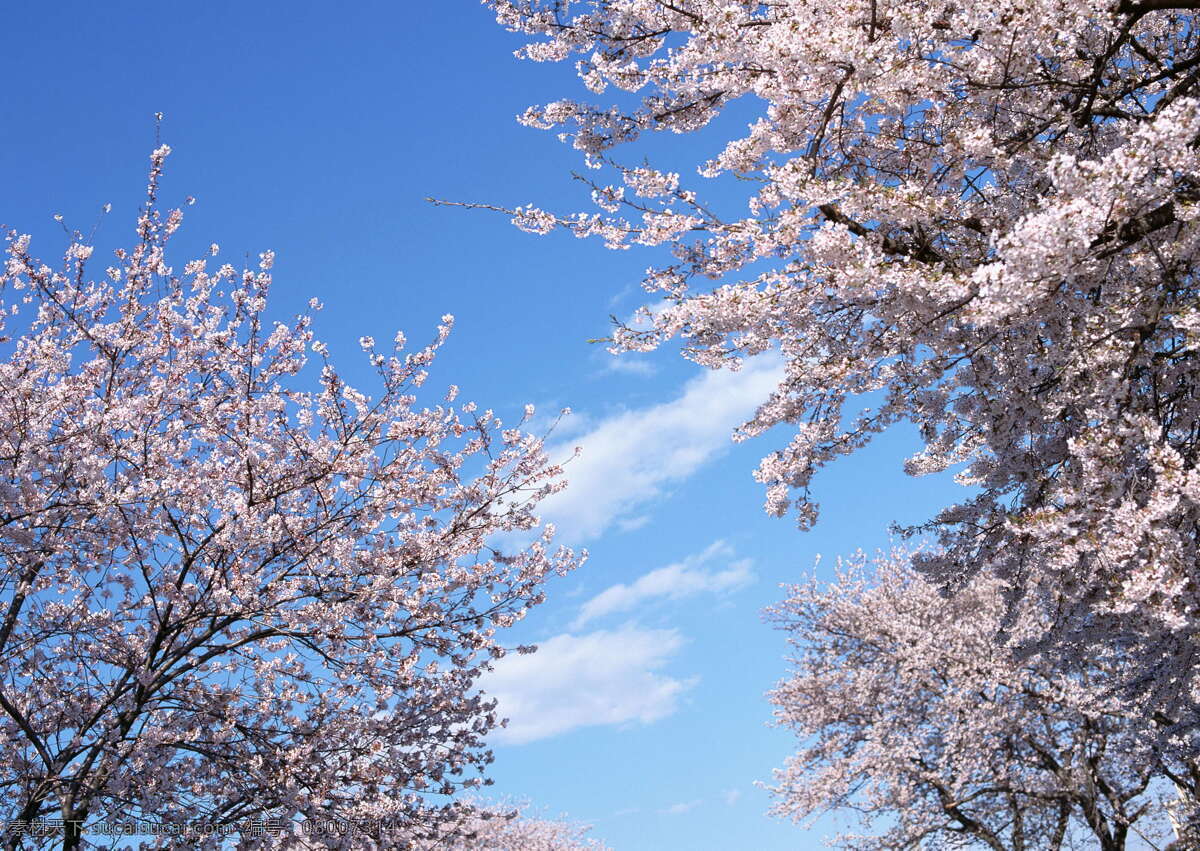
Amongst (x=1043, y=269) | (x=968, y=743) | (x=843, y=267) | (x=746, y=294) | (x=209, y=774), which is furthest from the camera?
(x=968, y=743)

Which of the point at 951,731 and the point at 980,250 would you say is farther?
the point at 951,731

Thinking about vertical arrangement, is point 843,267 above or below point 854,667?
below

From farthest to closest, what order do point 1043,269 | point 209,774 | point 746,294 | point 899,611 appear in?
point 899,611
point 209,774
point 746,294
point 1043,269

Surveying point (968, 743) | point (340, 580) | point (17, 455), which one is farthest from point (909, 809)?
point (17, 455)

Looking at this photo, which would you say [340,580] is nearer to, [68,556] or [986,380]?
[68,556]

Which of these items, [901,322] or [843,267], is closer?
[843,267]

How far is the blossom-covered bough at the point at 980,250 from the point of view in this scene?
470 cm

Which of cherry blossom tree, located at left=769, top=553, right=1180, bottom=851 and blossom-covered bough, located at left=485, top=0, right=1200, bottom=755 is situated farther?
cherry blossom tree, located at left=769, top=553, right=1180, bottom=851

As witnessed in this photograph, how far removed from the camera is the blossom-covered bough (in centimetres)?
470

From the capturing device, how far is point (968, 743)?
17.4m

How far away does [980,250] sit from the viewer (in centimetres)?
564

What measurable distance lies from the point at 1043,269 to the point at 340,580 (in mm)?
6176

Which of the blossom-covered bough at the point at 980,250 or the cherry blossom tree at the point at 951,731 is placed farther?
→ the cherry blossom tree at the point at 951,731

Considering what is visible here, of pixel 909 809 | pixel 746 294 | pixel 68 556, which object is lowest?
pixel 909 809
